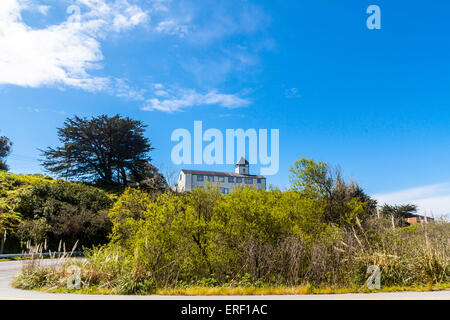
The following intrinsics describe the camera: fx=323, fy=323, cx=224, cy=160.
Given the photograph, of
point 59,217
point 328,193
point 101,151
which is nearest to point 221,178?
point 101,151

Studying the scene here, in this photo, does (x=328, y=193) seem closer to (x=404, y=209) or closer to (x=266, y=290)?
(x=266, y=290)

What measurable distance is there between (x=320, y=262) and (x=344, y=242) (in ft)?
3.58

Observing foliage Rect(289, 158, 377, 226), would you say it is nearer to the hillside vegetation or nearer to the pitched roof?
the hillside vegetation

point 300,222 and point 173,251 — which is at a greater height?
point 300,222

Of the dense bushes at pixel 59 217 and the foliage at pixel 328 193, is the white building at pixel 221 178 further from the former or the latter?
the foliage at pixel 328 193

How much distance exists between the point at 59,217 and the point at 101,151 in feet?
63.1

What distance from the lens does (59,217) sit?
25.2 metres

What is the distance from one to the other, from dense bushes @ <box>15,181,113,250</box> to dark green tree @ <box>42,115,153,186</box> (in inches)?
514

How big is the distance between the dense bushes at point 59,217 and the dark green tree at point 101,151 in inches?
514

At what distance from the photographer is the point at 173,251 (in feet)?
33.2

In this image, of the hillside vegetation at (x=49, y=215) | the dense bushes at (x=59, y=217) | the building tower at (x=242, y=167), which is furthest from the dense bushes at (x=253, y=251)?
the building tower at (x=242, y=167)

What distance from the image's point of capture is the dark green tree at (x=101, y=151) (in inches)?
1647
